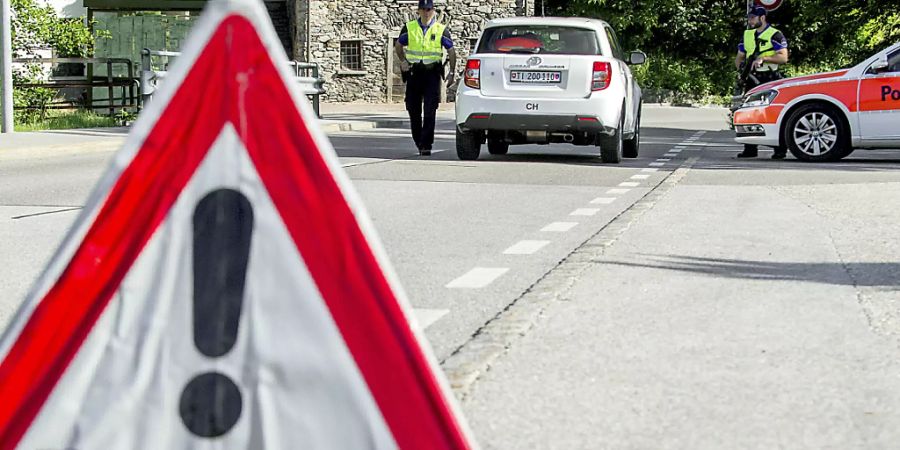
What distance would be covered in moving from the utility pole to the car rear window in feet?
23.1

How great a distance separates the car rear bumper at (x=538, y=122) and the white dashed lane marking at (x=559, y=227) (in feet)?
21.6

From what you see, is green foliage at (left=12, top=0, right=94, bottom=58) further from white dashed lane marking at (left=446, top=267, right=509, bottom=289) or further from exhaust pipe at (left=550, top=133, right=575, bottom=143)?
white dashed lane marking at (left=446, top=267, right=509, bottom=289)

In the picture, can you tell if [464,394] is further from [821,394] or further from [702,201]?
[702,201]

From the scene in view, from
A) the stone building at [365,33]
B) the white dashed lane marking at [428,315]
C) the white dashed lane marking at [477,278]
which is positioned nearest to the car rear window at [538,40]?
the white dashed lane marking at [477,278]

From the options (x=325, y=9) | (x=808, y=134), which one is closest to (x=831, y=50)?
(x=325, y=9)

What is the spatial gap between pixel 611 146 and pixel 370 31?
35.4m

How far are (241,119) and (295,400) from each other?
18.1 inches

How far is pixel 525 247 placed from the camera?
941cm

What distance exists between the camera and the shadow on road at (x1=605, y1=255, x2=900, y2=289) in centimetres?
811

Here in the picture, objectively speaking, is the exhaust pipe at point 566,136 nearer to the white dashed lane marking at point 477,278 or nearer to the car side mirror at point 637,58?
the car side mirror at point 637,58

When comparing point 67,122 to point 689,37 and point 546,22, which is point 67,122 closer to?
point 546,22

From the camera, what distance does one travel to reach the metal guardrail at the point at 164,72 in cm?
2348

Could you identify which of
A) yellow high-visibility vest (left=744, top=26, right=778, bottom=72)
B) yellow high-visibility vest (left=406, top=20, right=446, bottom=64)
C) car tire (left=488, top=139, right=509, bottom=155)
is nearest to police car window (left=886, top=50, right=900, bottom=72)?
yellow high-visibility vest (left=744, top=26, right=778, bottom=72)

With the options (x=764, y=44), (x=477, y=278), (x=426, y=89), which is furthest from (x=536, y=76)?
(x=477, y=278)
